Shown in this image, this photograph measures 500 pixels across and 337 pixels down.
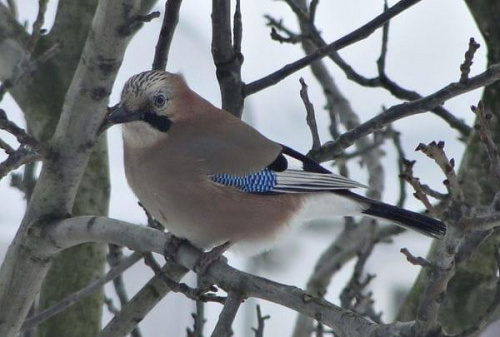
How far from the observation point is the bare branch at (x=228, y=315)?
132 inches

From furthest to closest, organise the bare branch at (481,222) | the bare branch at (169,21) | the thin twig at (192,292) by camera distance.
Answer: the bare branch at (169,21) → the thin twig at (192,292) → the bare branch at (481,222)

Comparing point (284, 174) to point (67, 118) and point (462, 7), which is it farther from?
point (462, 7)

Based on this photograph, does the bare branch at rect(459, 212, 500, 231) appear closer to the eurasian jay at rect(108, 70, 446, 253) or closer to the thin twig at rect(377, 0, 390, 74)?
the eurasian jay at rect(108, 70, 446, 253)

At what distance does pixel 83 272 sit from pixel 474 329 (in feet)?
8.51

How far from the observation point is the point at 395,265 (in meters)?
8.52

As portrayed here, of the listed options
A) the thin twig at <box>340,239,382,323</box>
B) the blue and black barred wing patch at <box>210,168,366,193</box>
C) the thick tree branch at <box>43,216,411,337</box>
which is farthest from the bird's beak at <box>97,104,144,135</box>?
the thin twig at <box>340,239,382,323</box>

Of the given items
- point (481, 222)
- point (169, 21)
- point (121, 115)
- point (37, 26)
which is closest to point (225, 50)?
point (169, 21)

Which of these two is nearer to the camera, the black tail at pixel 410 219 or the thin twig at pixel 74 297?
the thin twig at pixel 74 297

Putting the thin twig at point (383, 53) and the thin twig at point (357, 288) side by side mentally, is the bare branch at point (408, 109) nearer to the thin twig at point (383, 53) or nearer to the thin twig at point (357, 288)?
the thin twig at point (383, 53)

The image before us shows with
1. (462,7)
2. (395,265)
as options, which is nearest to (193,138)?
(395,265)

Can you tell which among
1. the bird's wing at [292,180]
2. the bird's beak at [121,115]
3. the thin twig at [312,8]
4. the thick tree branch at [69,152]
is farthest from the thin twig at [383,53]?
the thick tree branch at [69,152]

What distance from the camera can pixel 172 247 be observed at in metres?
4.10

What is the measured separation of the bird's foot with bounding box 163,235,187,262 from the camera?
3.96 m

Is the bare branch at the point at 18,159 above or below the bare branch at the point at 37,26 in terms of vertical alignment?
below
